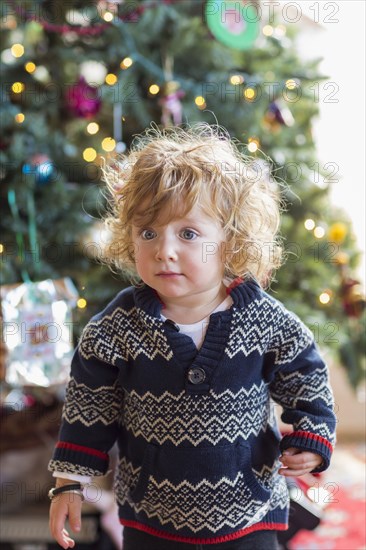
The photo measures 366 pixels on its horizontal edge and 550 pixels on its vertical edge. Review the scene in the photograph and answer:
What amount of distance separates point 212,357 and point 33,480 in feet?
3.51

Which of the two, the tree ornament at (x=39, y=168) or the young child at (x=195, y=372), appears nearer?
the young child at (x=195, y=372)

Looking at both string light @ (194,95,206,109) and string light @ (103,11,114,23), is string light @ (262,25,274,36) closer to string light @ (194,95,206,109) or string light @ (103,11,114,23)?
string light @ (194,95,206,109)

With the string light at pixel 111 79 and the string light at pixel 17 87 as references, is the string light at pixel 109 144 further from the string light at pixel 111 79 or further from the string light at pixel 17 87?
the string light at pixel 17 87

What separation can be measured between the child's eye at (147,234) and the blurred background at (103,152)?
594 mm

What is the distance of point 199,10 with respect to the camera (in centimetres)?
168

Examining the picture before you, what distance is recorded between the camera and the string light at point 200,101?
5.09 feet

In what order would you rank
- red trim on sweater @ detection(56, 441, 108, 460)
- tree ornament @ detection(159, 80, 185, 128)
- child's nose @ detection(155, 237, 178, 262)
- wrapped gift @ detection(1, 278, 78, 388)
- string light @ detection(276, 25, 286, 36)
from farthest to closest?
string light @ detection(276, 25, 286, 36) → tree ornament @ detection(159, 80, 185, 128) → wrapped gift @ detection(1, 278, 78, 388) → red trim on sweater @ detection(56, 441, 108, 460) → child's nose @ detection(155, 237, 178, 262)

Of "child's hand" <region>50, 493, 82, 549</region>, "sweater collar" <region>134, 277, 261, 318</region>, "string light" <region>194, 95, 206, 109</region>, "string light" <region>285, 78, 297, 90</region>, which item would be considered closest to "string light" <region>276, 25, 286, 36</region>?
"string light" <region>285, 78, 297, 90</region>

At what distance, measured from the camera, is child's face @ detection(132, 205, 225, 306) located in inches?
33.0

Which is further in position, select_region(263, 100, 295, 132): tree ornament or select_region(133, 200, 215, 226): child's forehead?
select_region(263, 100, 295, 132): tree ornament

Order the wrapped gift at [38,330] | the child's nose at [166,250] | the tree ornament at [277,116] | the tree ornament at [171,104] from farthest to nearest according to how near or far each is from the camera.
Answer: the tree ornament at [277,116] < the tree ornament at [171,104] < the wrapped gift at [38,330] < the child's nose at [166,250]

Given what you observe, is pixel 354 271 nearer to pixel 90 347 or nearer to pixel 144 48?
pixel 144 48

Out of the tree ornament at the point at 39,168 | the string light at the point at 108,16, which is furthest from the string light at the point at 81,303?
the string light at the point at 108,16

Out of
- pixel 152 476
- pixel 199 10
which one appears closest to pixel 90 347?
pixel 152 476
